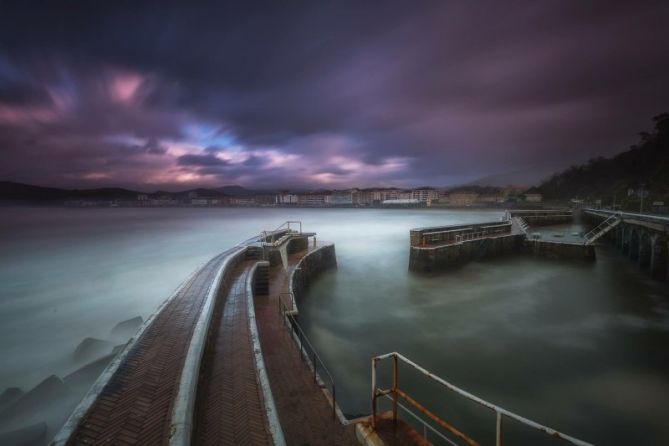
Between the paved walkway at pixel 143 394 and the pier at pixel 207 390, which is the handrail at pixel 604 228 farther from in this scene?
the paved walkway at pixel 143 394

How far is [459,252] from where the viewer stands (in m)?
23.5

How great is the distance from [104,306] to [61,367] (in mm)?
6885

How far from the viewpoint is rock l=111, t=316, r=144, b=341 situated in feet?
45.5

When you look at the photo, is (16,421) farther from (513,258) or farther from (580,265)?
(580,265)

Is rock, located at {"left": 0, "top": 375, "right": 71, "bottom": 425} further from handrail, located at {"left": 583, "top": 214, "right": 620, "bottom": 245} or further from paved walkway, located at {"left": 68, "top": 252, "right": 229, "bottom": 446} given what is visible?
handrail, located at {"left": 583, "top": 214, "right": 620, "bottom": 245}

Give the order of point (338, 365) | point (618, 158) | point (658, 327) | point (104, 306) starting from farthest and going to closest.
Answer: point (618, 158) < point (104, 306) < point (658, 327) < point (338, 365)

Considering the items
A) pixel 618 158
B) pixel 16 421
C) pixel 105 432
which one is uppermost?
pixel 618 158

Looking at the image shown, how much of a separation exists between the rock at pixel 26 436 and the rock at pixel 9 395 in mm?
2236

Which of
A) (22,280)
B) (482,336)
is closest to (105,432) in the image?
(482,336)

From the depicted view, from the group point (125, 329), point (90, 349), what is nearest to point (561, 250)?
point (125, 329)

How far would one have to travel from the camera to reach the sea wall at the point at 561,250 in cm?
2397

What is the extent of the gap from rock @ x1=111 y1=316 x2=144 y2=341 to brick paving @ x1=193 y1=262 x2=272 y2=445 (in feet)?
27.5

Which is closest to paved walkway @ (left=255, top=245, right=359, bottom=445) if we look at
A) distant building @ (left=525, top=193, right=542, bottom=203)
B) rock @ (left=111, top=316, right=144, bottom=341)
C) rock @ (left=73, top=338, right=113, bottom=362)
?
rock @ (left=73, top=338, right=113, bottom=362)

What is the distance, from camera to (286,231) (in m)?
26.5
